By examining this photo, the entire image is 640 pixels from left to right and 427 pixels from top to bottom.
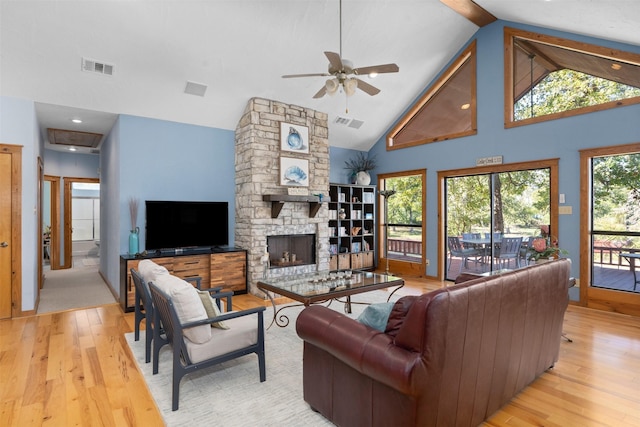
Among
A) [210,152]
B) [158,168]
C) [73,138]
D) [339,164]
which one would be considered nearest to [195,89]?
[210,152]

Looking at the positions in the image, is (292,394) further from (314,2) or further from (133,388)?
(314,2)

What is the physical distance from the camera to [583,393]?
2.67 metres

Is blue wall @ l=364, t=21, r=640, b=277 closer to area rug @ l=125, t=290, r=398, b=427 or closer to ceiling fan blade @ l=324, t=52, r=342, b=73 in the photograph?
ceiling fan blade @ l=324, t=52, r=342, b=73

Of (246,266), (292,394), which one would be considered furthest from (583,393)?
(246,266)

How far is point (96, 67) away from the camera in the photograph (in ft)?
14.3

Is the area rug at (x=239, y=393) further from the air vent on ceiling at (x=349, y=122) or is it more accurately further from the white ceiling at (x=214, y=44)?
the air vent on ceiling at (x=349, y=122)

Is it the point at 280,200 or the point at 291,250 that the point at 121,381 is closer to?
the point at 280,200

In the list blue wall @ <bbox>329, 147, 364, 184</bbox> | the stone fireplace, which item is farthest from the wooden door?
blue wall @ <bbox>329, 147, 364, 184</bbox>

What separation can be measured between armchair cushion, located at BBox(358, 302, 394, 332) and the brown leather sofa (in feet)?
0.21

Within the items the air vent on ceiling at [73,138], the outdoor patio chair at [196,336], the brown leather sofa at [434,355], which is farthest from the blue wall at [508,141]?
the air vent on ceiling at [73,138]

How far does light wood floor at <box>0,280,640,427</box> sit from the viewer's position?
238cm

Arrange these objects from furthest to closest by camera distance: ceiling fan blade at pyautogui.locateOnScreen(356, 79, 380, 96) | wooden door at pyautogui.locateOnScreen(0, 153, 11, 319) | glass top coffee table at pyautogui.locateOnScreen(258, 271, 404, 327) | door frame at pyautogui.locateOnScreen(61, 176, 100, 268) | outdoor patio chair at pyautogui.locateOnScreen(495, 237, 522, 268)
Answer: door frame at pyautogui.locateOnScreen(61, 176, 100, 268) < outdoor patio chair at pyautogui.locateOnScreen(495, 237, 522, 268) < wooden door at pyautogui.locateOnScreen(0, 153, 11, 319) < ceiling fan blade at pyautogui.locateOnScreen(356, 79, 380, 96) < glass top coffee table at pyautogui.locateOnScreen(258, 271, 404, 327)

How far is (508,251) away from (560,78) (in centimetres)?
282

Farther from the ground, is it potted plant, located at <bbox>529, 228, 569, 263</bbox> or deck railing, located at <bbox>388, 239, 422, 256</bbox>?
potted plant, located at <bbox>529, 228, 569, 263</bbox>
